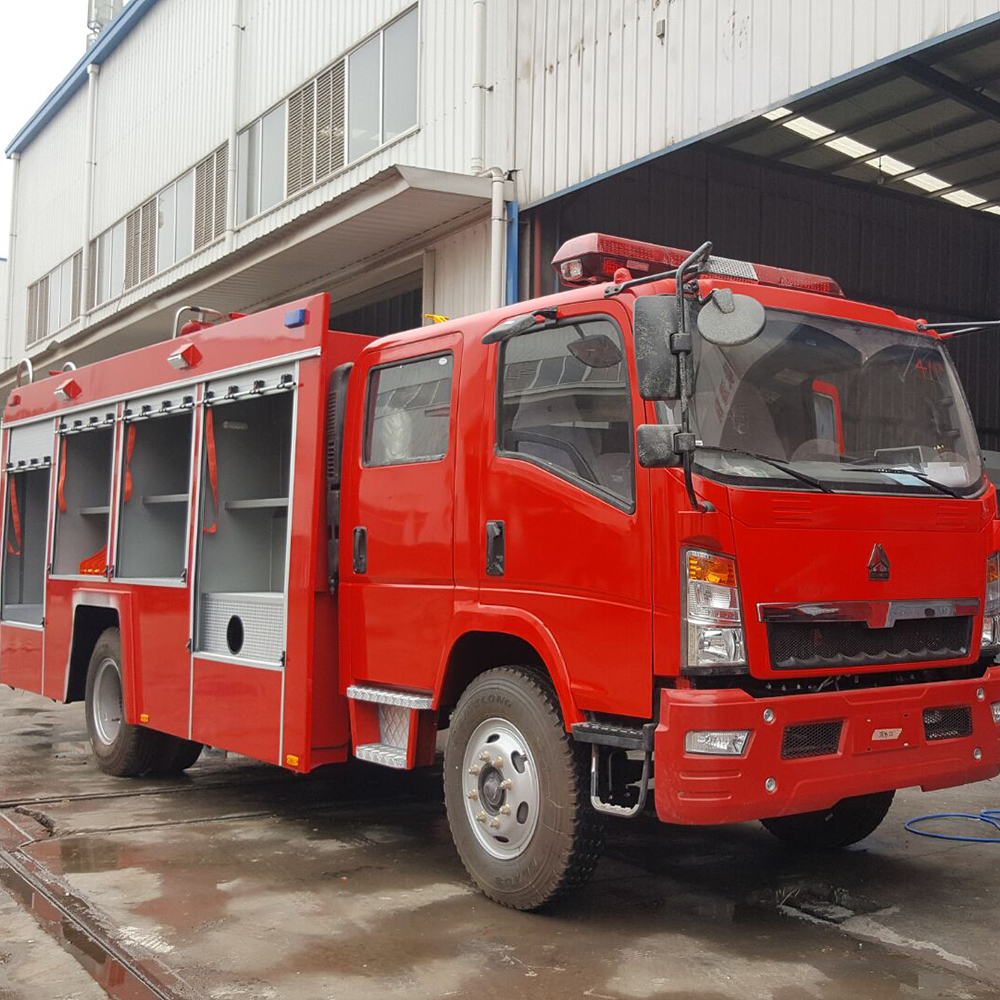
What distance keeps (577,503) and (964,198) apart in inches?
623

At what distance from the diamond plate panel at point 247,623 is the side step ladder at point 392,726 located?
613mm

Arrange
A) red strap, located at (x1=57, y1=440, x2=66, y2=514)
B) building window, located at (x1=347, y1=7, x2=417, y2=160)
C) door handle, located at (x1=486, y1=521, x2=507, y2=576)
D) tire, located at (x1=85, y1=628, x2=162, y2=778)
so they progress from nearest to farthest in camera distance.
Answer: door handle, located at (x1=486, y1=521, x2=507, y2=576), tire, located at (x1=85, y1=628, x2=162, y2=778), red strap, located at (x1=57, y1=440, x2=66, y2=514), building window, located at (x1=347, y1=7, x2=417, y2=160)

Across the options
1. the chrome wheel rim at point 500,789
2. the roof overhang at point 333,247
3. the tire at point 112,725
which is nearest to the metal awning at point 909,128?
the roof overhang at point 333,247

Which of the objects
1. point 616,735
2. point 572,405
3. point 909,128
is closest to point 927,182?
point 909,128

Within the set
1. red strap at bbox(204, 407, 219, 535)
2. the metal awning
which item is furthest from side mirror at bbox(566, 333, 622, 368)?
the metal awning

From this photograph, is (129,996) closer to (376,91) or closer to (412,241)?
(412,241)

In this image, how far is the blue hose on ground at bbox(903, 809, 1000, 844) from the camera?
6.58m

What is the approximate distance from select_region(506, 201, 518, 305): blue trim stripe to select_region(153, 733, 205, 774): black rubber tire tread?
5.17m

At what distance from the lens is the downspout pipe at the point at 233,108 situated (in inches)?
656

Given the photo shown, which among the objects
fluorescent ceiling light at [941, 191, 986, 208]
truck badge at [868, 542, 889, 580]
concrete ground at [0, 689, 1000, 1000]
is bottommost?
concrete ground at [0, 689, 1000, 1000]

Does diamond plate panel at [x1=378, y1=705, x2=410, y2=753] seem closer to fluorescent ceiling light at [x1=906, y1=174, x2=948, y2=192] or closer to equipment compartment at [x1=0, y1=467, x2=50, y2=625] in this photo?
equipment compartment at [x1=0, y1=467, x2=50, y2=625]

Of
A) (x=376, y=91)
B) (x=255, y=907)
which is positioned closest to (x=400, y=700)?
(x=255, y=907)

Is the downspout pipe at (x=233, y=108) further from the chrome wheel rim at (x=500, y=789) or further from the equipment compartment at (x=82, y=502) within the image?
the chrome wheel rim at (x=500, y=789)

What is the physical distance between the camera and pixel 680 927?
5.01 meters
